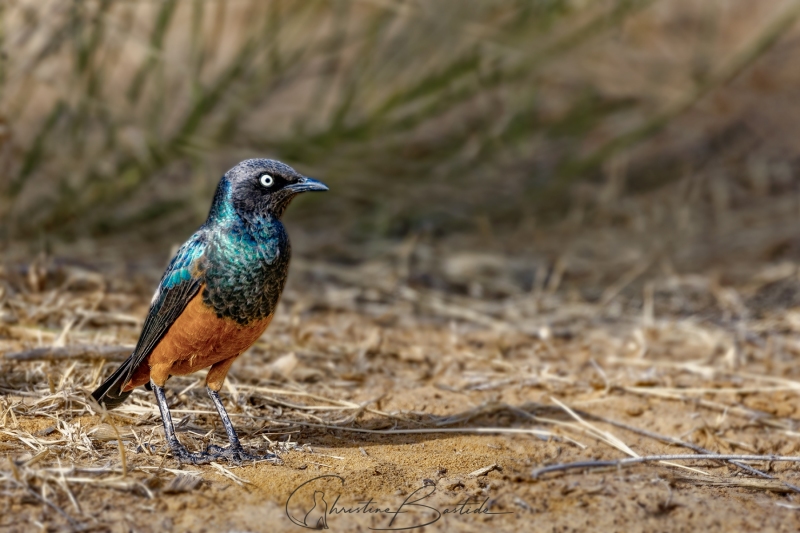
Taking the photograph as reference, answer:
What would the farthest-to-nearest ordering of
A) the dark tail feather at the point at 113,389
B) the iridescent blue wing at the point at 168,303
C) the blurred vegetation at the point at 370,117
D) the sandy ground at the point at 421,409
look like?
the blurred vegetation at the point at 370,117
the dark tail feather at the point at 113,389
the iridescent blue wing at the point at 168,303
the sandy ground at the point at 421,409

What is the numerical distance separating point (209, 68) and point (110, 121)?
2.98m

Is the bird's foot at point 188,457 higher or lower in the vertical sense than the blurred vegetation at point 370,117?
lower

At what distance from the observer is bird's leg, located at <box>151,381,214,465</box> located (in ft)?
10.9

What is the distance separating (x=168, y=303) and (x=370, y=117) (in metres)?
3.70

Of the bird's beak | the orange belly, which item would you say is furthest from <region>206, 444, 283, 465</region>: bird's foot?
the bird's beak

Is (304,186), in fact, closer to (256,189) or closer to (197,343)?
(256,189)

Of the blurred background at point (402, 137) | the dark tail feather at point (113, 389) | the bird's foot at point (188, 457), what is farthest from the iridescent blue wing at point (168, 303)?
the blurred background at point (402, 137)

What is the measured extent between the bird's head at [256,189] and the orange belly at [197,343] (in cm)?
39

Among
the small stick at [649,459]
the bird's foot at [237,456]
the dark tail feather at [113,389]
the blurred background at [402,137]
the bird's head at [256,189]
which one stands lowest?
the bird's foot at [237,456]

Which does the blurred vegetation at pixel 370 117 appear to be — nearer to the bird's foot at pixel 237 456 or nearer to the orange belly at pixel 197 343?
the orange belly at pixel 197 343

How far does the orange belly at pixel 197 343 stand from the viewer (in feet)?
11.1

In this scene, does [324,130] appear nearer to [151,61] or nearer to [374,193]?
[374,193]

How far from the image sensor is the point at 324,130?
686 cm

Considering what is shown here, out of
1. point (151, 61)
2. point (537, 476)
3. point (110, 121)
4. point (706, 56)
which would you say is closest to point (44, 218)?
point (110, 121)
